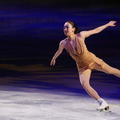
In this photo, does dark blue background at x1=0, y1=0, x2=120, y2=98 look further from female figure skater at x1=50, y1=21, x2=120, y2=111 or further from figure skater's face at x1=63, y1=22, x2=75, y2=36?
figure skater's face at x1=63, y1=22, x2=75, y2=36

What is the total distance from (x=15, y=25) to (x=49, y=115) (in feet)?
58.7

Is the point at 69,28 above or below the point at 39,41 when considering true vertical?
below

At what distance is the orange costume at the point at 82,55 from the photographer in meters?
8.40

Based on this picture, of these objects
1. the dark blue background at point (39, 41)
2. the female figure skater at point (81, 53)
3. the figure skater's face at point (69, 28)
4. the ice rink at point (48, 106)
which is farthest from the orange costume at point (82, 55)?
the dark blue background at point (39, 41)

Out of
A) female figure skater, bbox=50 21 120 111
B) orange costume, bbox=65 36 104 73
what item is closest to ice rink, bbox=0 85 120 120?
female figure skater, bbox=50 21 120 111

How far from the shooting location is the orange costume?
8398mm

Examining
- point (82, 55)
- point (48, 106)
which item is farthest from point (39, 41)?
point (82, 55)

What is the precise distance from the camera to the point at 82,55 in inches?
332

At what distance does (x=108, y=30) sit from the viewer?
23984 mm

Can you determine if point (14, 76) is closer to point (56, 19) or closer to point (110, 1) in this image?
point (56, 19)

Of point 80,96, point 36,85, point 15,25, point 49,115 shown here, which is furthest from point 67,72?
point 15,25

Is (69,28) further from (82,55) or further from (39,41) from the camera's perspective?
(39,41)

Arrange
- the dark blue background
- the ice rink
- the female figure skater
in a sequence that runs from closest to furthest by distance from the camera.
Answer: the ice rink < the female figure skater < the dark blue background

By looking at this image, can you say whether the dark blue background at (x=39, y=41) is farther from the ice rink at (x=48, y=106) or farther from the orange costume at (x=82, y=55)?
the orange costume at (x=82, y=55)
